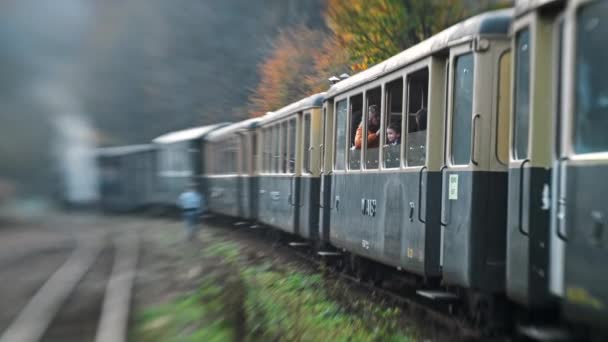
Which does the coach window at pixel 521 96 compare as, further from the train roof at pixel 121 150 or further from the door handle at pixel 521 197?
the train roof at pixel 121 150

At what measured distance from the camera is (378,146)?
9195mm

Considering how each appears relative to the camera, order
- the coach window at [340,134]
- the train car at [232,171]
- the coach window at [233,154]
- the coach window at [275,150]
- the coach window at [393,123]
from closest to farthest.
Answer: the coach window at [393,123]
the coach window at [340,134]
the coach window at [275,150]
the train car at [232,171]
the coach window at [233,154]

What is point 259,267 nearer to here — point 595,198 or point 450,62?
point 450,62

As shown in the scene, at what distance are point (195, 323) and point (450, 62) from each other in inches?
152

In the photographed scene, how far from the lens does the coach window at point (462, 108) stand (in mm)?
6824

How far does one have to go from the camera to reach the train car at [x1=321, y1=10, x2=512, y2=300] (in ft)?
21.3

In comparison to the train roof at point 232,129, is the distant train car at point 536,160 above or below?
below

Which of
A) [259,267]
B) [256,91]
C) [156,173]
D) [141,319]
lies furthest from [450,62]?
[156,173]

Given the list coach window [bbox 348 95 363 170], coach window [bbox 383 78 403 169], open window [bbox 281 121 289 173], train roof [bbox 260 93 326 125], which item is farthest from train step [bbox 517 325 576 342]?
open window [bbox 281 121 289 173]

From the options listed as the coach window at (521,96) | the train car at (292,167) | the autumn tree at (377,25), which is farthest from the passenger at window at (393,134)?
the autumn tree at (377,25)

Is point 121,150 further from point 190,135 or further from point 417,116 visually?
point 417,116

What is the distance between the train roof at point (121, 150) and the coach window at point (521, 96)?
2231 centimetres

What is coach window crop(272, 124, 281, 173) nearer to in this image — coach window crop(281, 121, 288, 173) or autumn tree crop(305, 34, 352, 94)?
coach window crop(281, 121, 288, 173)

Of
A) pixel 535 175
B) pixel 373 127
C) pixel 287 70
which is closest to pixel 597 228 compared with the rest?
pixel 535 175
